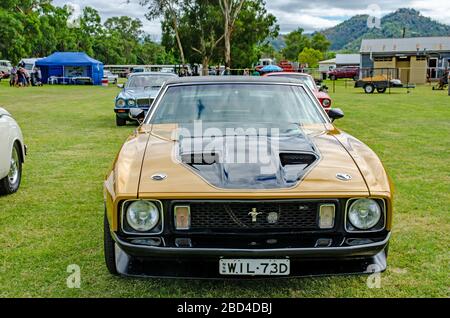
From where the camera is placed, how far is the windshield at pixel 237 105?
4.54 meters

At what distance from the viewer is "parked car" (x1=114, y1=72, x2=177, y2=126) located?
13000 mm

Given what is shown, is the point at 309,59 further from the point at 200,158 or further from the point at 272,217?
the point at 272,217

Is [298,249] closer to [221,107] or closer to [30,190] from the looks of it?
[221,107]

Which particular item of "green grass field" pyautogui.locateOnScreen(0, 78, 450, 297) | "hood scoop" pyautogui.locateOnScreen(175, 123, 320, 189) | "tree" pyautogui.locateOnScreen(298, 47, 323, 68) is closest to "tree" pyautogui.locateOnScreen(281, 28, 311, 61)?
"tree" pyautogui.locateOnScreen(298, 47, 323, 68)

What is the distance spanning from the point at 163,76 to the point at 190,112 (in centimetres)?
1014

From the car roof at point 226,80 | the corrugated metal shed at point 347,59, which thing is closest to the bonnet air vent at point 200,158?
the car roof at point 226,80

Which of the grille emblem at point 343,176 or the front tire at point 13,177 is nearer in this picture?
the grille emblem at point 343,176

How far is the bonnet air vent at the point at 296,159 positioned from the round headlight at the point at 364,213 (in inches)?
17.4

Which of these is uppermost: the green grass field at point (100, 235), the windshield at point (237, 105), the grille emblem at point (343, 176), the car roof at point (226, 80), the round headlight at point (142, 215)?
the car roof at point (226, 80)

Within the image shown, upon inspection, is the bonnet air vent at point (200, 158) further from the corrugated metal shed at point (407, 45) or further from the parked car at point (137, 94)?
the corrugated metal shed at point (407, 45)

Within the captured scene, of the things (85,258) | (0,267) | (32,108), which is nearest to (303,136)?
(85,258)

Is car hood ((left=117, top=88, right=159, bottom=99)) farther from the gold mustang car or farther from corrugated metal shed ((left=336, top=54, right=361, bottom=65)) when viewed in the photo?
corrugated metal shed ((left=336, top=54, right=361, bottom=65))

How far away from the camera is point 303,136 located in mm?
4031

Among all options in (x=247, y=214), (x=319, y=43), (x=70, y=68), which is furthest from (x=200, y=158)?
(x=319, y=43)
